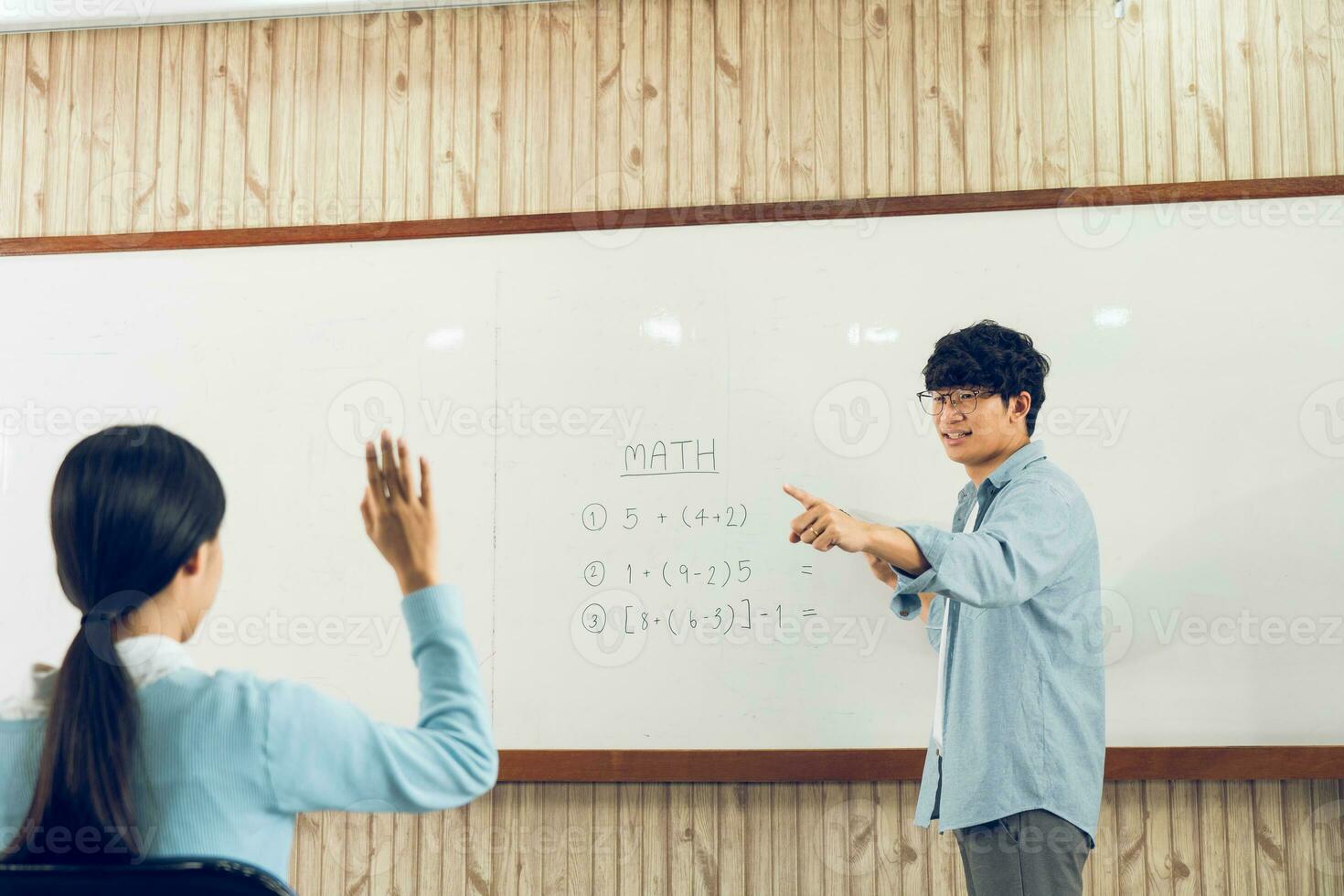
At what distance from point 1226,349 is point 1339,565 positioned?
1.59 ft

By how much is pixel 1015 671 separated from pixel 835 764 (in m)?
0.60

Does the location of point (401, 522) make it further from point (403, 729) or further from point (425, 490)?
point (403, 729)

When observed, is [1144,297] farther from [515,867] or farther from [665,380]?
[515,867]

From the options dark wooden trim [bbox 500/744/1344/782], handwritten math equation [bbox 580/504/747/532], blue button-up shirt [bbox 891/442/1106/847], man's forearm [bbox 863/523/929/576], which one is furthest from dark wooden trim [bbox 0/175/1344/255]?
dark wooden trim [bbox 500/744/1344/782]

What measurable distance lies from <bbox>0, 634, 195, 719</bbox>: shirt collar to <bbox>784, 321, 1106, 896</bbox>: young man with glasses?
0.84 m

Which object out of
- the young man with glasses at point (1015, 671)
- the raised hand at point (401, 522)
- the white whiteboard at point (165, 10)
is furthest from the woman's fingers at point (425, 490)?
the white whiteboard at point (165, 10)

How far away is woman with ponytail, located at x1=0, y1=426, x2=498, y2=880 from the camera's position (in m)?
0.80

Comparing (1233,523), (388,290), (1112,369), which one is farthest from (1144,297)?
(388,290)

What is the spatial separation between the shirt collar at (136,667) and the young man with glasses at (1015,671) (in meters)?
0.84

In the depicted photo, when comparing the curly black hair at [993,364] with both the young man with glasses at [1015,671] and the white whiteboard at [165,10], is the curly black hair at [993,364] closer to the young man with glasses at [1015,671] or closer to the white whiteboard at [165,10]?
the young man with glasses at [1015,671]

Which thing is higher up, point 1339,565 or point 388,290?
point 388,290

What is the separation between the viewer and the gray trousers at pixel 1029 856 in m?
1.40

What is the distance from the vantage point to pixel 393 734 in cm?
84

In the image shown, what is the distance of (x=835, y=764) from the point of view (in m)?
1.95
